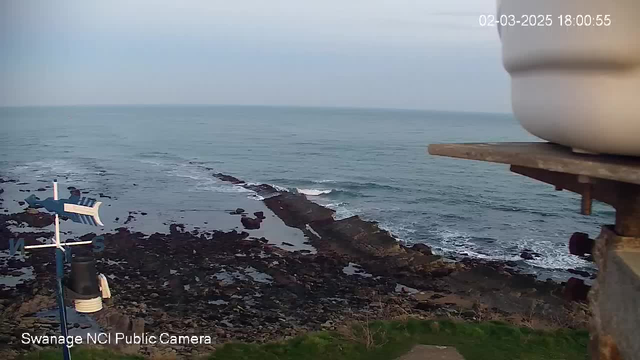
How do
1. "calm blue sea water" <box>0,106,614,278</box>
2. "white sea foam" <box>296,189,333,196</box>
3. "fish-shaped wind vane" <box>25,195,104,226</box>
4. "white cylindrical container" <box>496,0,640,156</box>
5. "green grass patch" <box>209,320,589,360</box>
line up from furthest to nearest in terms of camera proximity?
1. "white sea foam" <box>296,189,333,196</box>
2. "calm blue sea water" <box>0,106,614,278</box>
3. "green grass patch" <box>209,320,589,360</box>
4. "fish-shaped wind vane" <box>25,195,104,226</box>
5. "white cylindrical container" <box>496,0,640,156</box>

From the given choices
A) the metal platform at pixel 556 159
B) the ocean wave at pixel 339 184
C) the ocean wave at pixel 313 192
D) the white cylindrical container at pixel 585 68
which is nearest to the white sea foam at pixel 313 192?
the ocean wave at pixel 313 192

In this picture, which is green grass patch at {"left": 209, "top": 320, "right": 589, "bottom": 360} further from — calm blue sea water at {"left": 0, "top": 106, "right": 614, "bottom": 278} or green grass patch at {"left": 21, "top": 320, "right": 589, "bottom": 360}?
calm blue sea water at {"left": 0, "top": 106, "right": 614, "bottom": 278}

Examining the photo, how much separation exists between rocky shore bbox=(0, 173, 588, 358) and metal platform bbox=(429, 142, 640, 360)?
9.56 meters

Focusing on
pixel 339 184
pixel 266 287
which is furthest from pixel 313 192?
pixel 266 287

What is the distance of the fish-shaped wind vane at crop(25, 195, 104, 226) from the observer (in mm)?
4047

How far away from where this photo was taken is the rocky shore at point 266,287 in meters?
14.8

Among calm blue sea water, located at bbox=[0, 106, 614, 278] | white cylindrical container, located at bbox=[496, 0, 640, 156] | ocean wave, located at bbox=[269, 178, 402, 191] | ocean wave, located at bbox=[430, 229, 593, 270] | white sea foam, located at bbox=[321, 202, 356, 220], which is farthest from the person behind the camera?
ocean wave, located at bbox=[269, 178, 402, 191]

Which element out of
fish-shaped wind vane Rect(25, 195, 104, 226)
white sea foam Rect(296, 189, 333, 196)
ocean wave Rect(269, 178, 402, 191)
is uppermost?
fish-shaped wind vane Rect(25, 195, 104, 226)

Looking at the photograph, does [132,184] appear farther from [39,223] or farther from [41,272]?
[41,272]

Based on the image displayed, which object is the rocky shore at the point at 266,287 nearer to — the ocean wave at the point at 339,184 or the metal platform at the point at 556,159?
the metal platform at the point at 556,159

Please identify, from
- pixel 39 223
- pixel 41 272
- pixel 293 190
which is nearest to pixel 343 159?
pixel 293 190

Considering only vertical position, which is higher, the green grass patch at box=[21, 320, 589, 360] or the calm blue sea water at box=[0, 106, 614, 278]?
the green grass patch at box=[21, 320, 589, 360]

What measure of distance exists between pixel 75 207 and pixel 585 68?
11.3ft

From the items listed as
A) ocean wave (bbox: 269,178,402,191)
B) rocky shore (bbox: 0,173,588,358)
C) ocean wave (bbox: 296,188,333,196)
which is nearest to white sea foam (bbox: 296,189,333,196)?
ocean wave (bbox: 296,188,333,196)
